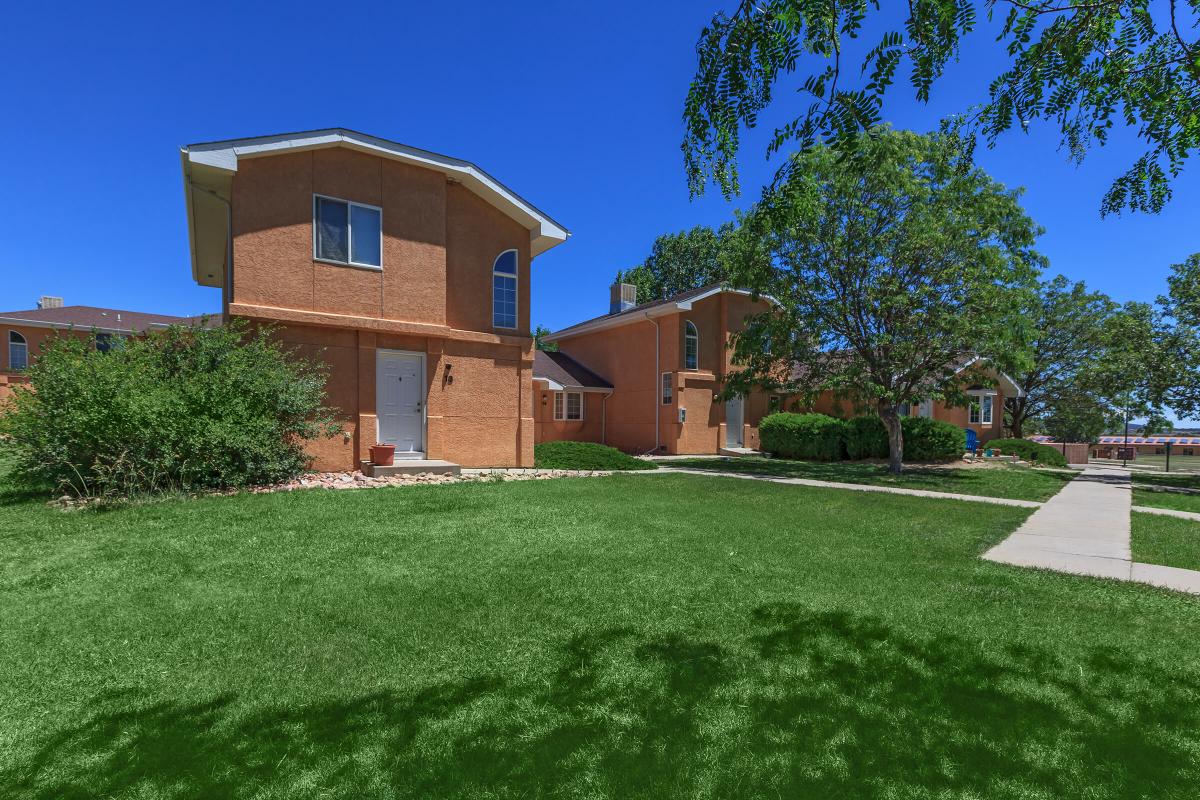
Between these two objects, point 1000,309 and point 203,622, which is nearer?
point 203,622

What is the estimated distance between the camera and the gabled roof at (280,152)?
1078 centimetres

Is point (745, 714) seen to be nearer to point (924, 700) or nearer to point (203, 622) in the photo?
point (924, 700)

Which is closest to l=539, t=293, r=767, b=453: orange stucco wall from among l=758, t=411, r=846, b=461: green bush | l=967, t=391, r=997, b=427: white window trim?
l=758, t=411, r=846, b=461: green bush

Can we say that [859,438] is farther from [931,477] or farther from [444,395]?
[444,395]

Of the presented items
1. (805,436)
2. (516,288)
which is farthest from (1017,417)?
(516,288)

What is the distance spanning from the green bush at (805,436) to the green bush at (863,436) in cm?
24

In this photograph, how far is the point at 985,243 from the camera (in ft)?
51.3

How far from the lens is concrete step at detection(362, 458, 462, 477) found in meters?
11.7

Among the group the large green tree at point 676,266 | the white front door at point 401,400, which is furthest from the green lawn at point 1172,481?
the large green tree at point 676,266

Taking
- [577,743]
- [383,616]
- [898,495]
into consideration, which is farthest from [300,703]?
[898,495]

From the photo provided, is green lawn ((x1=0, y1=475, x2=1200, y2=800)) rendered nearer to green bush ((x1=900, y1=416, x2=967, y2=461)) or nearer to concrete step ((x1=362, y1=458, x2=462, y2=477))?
concrete step ((x1=362, y1=458, x2=462, y2=477))

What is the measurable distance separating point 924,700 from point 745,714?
1017 mm

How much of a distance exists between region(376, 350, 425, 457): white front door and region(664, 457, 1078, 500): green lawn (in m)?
7.50

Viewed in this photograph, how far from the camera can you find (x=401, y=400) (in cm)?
1303
